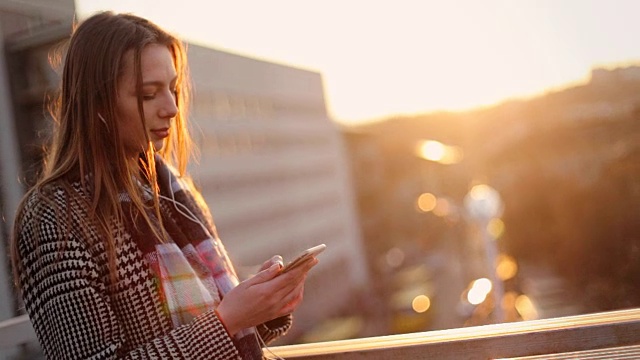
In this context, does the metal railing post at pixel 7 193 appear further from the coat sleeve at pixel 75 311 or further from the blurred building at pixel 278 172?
the blurred building at pixel 278 172

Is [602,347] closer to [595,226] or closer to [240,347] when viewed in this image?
[240,347]

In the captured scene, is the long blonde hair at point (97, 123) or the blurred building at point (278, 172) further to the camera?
the blurred building at point (278, 172)

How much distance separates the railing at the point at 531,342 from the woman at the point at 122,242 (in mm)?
140

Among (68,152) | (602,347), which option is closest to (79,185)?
(68,152)

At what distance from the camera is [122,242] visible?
2.59 feet

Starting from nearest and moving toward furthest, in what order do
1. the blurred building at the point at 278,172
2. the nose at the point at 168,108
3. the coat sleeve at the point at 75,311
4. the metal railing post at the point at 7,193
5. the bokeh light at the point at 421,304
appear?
the coat sleeve at the point at 75,311
the nose at the point at 168,108
the metal railing post at the point at 7,193
the bokeh light at the point at 421,304
the blurred building at the point at 278,172

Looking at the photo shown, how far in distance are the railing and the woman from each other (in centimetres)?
14

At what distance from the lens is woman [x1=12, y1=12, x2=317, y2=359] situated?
0.74m

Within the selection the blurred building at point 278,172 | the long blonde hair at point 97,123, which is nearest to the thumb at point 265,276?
the long blonde hair at point 97,123

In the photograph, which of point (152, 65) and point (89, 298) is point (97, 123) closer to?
point (152, 65)

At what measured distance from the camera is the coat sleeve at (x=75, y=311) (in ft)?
2.37

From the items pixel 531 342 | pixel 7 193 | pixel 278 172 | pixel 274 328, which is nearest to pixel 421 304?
pixel 278 172

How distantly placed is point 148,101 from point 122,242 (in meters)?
0.15

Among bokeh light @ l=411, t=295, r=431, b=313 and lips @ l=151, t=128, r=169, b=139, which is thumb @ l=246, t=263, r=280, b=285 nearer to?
lips @ l=151, t=128, r=169, b=139
